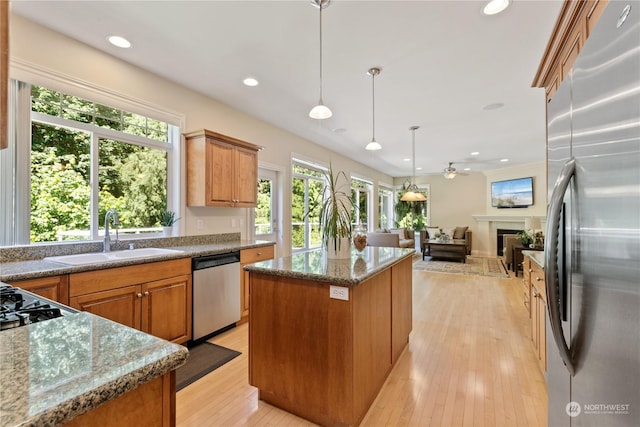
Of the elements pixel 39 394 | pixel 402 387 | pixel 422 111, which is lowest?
pixel 402 387

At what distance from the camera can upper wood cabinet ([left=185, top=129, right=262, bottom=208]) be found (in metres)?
3.27

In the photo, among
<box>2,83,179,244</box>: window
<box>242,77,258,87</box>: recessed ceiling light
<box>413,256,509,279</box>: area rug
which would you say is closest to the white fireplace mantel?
<box>413,256,509,279</box>: area rug

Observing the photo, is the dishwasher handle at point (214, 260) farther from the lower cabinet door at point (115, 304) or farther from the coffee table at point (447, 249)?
the coffee table at point (447, 249)

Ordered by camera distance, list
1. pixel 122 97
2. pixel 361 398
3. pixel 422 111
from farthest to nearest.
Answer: pixel 422 111 < pixel 122 97 < pixel 361 398

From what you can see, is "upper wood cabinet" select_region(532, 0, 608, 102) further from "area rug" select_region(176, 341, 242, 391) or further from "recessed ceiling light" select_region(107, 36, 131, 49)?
"recessed ceiling light" select_region(107, 36, 131, 49)

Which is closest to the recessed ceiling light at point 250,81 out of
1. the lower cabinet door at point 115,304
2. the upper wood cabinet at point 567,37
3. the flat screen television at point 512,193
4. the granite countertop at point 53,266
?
the granite countertop at point 53,266

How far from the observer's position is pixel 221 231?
12.5 feet

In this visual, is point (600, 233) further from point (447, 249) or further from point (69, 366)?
point (447, 249)

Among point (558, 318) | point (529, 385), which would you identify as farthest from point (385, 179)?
point (558, 318)

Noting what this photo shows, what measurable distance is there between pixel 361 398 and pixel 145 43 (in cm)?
317

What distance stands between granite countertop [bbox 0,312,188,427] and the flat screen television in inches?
369

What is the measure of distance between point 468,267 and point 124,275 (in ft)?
21.9

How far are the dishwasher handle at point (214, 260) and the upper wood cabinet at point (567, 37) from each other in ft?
9.75

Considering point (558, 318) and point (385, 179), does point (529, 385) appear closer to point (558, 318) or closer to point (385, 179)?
point (558, 318)
